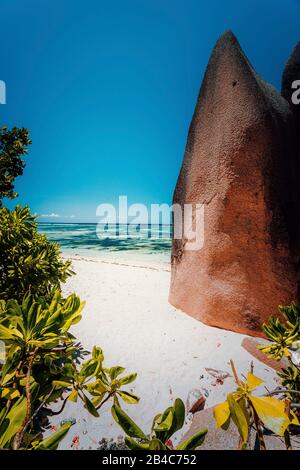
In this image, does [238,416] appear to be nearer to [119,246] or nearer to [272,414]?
[272,414]

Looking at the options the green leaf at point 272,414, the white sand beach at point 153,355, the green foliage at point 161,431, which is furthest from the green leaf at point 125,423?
the white sand beach at point 153,355

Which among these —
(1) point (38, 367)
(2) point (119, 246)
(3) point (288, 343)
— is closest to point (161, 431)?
(1) point (38, 367)

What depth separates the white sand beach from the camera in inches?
82.0

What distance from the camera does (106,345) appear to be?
3324mm

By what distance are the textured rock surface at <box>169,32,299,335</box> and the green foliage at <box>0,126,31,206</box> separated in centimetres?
290

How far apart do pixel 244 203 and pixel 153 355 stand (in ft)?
8.79

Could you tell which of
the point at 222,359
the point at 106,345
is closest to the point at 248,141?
the point at 222,359

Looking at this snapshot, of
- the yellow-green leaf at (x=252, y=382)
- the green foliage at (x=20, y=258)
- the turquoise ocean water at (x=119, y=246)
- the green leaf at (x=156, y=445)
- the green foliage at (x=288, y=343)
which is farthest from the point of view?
the turquoise ocean water at (x=119, y=246)

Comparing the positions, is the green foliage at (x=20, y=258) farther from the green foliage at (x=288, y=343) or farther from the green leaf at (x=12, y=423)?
the green foliage at (x=288, y=343)

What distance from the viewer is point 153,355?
3.09 m

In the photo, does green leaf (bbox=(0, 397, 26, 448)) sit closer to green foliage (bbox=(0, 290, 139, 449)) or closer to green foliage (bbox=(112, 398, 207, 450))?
green foliage (bbox=(0, 290, 139, 449))

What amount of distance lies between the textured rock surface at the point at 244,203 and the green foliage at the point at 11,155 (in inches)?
114

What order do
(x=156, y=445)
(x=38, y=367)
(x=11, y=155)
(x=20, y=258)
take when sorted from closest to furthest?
(x=156, y=445), (x=38, y=367), (x=20, y=258), (x=11, y=155)

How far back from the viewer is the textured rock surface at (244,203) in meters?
3.41
